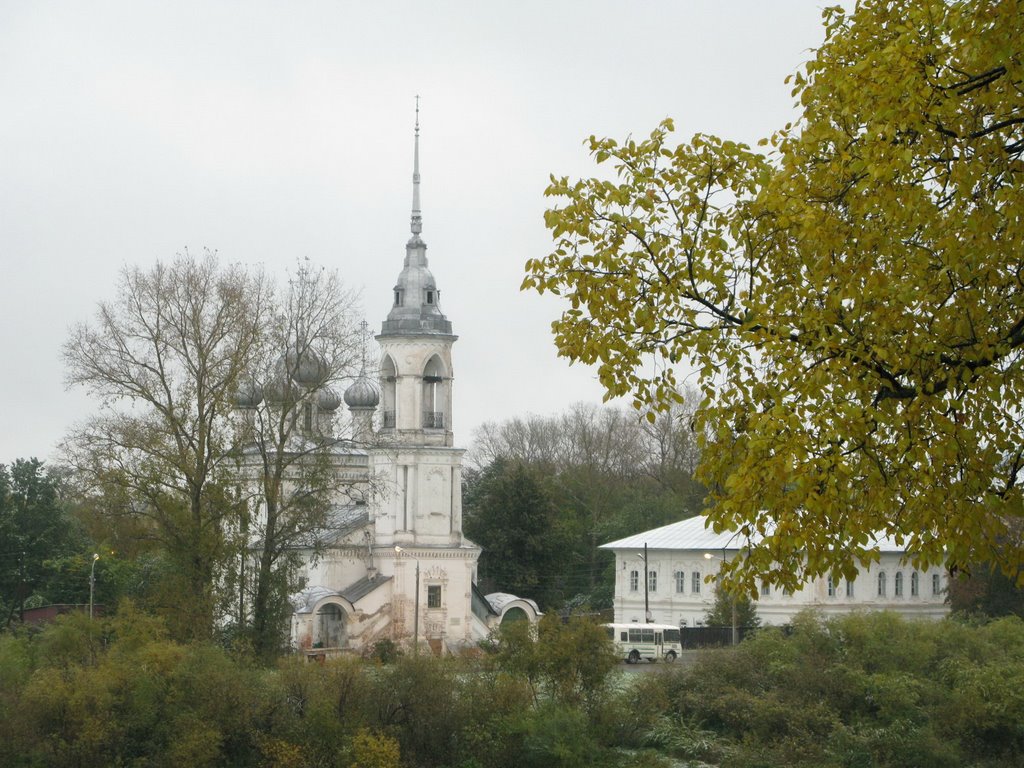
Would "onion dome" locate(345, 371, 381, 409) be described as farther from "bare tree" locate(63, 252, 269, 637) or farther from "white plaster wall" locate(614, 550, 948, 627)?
"bare tree" locate(63, 252, 269, 637)

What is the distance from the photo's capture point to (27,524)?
4759cm

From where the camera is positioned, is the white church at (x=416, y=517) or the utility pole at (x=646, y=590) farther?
the utility pole at (x=646, y=590)

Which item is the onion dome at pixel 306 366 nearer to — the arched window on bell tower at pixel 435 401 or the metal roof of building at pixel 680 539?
the arched window on bell tower at pixel 435 401

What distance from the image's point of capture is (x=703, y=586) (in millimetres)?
55844

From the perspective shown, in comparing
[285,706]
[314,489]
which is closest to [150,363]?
[314,489]

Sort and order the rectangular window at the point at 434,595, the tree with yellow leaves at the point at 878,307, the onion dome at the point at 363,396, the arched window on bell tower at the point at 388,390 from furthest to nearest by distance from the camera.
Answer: the onion dome at the point at 363,396, the arched window on bell tower at the point at 388,390, the rectangular window at the point at 434,595, the tree with yellow leaves at the point at 878,307

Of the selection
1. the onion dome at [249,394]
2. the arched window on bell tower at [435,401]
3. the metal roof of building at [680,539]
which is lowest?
the metal roof of building at [680,539]

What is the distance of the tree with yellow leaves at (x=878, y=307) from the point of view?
9125 millimetres

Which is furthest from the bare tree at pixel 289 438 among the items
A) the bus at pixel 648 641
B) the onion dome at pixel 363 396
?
the onion dome at pixel 363 396

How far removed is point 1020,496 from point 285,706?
20.4 m

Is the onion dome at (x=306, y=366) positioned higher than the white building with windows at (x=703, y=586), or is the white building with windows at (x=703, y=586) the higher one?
the onion dome at (x=306, y=366)

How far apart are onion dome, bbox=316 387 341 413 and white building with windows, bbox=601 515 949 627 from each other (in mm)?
12839

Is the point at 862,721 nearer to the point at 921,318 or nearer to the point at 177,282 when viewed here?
the point at 177,282

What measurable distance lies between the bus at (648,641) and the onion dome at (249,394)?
17593 mm
